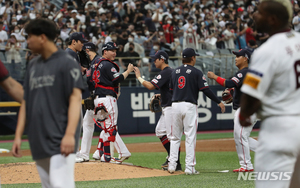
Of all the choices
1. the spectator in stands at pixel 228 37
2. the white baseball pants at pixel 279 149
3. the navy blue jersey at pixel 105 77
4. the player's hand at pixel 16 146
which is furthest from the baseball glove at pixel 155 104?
the spectator in stands at pixel 228 37

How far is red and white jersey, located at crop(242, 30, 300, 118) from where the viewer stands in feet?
9.61

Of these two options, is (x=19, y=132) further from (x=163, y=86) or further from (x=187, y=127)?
(x=163, y=86)

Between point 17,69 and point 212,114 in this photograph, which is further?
point 212,114

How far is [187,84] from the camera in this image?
25.3 feet

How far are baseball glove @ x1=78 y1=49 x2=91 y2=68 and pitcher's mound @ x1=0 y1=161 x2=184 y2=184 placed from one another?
2.59 metres

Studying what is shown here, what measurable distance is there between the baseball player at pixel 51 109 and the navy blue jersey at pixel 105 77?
467 cm

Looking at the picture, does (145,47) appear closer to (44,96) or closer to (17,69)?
(17,69)

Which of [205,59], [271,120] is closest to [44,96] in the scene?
[271,120]

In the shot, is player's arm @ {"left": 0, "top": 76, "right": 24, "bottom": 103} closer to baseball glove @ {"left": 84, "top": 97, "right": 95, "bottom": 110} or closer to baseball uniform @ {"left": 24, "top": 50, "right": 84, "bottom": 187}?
baseball uniform @ {"left": 24, "top": 50, "right": 84, "bottom": 187}

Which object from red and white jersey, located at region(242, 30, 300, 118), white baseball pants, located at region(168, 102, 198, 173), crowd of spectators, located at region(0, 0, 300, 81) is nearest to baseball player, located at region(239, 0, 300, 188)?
red and white jersey, located at region(242, 30, 300, 118)

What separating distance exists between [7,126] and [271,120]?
45.6 ft

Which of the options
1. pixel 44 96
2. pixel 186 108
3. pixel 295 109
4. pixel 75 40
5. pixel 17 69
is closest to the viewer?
pixel 295 109

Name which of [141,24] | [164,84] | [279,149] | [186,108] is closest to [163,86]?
[164,84]

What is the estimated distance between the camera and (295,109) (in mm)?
3002
